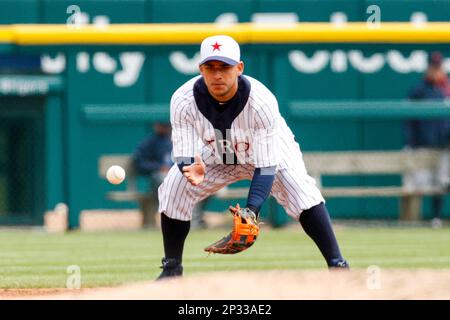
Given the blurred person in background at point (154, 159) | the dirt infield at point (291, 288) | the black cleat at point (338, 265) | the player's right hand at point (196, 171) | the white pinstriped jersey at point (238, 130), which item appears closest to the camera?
the dirt infield at point (291, 288)

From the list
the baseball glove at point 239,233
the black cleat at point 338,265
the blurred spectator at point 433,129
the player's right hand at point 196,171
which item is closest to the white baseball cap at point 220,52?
the player's right hand at point 196,171

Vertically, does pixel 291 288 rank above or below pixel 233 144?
below

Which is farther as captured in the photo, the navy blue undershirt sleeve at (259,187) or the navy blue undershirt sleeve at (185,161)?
the navy blue undershirt sleeve at (185,161)

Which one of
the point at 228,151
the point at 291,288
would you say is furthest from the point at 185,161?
the point at 291,288

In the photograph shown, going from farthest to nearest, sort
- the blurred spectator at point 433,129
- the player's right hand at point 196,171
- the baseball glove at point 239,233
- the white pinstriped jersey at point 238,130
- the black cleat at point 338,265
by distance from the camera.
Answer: the blurred spectator at point 433,129
the black cleat at point 338,265
the white pinstriped jersey at point 238,130
the player's right hand at point 196,171
the baseball glove at point 239,233

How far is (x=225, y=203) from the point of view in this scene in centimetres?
1354

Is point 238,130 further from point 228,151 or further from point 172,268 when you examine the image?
point 172,268

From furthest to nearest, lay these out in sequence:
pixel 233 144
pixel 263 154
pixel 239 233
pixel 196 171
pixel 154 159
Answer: pixel 154 159 → pixel 233 144 → pixel 263 154 → pixel 196 171 → pixel 239 233

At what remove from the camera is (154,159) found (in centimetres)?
1265

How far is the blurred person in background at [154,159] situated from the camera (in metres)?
12.6

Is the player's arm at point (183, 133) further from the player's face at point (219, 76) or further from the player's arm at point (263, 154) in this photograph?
the player's arm at point (263, 154)

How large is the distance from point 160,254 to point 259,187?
3460mm

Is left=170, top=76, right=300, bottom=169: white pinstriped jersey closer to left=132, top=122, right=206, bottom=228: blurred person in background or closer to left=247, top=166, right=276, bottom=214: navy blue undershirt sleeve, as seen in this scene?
left=247, top=166, right=276, bottom=214: navy blue undershirt sleeve

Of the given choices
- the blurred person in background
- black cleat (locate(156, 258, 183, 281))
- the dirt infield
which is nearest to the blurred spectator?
the blurred person in background
